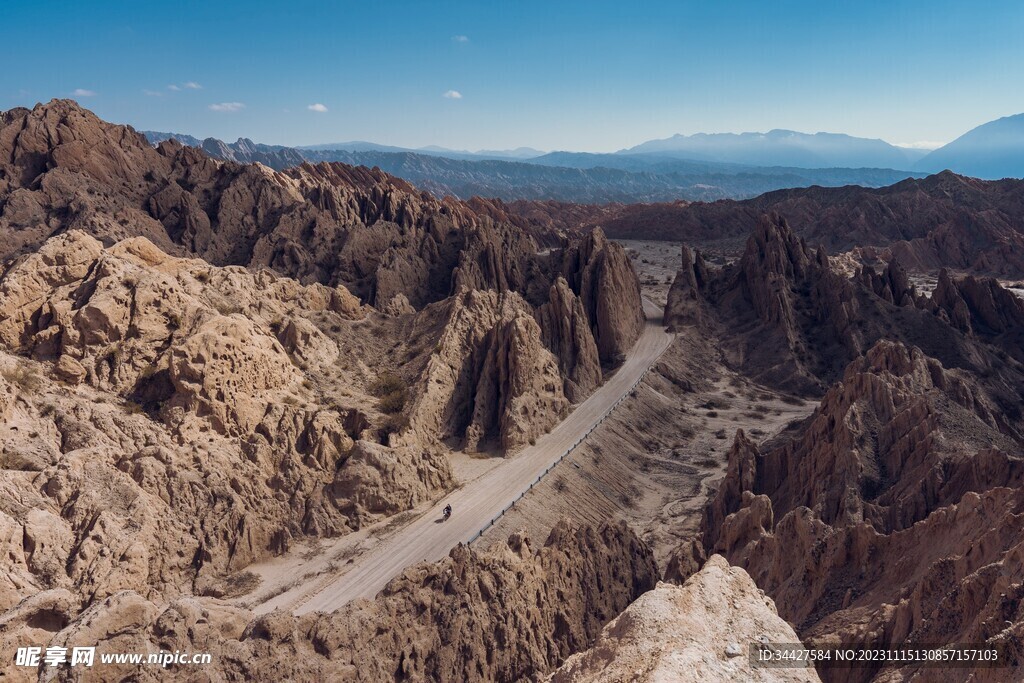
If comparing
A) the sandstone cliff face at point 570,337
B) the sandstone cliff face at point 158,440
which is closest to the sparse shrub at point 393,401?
the sandstone cliff face at point 158,440

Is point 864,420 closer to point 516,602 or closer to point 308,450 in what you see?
point 516,602

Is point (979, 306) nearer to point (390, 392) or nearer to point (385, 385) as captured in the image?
point (390, 392)

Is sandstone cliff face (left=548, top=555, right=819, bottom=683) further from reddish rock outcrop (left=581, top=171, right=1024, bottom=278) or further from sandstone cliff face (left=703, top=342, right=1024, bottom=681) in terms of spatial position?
reddish rock outcrop (left=581, top=171, right=1024, bottom=278)

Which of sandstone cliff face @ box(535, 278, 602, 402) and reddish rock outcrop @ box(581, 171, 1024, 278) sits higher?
reddish rock outcrop @ box(581, 171, 1024, 278)

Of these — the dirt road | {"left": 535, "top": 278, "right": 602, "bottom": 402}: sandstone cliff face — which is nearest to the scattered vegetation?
the dirt road

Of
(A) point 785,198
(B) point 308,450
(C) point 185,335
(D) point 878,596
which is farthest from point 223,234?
(A) point 785,198

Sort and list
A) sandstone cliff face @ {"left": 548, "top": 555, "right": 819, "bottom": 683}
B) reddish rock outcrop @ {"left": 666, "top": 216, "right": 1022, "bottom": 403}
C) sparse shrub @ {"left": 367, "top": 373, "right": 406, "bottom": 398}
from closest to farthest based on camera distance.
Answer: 1. sandstone cliff face @ {"left": 548, "top": 555, "right": 819, "bottom": 683}
2. sparse shrub @ {"left": 367, "top": 373, "right": 406, "bottom": 398}
3. reddish rock outcrop @ {"left": 666, "top": 216, "right": 1022, "bottom": 403}

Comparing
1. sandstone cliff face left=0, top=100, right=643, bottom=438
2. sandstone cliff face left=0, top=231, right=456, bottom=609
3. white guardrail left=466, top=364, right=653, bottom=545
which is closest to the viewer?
sandstone cliff face left=0, top=231, right=456, bottom=609
